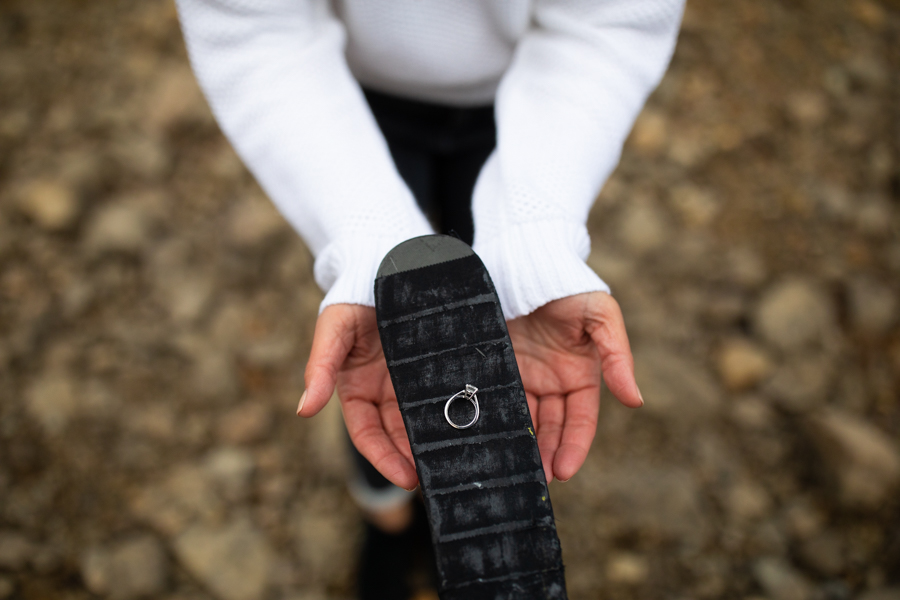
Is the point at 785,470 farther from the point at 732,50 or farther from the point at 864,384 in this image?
the point at 732,50

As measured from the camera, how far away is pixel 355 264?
1.17 metres

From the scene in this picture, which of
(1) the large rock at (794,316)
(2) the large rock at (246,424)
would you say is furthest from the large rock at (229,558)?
(1) the large rock at (794,316)

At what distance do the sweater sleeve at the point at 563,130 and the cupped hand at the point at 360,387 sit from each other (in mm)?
312

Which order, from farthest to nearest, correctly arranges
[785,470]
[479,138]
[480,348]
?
[785,470] < [479,138] < [480,348]

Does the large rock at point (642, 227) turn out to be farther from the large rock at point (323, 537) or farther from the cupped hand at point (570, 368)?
the large rock at point (323, 537)

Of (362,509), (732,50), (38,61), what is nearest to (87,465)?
(362,509)

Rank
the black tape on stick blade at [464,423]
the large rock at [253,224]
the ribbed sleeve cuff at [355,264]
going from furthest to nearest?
the large rock at [253,224] < the ribbed sleeve cuff at [355,264] < the black tape on stick blade at [464,423]

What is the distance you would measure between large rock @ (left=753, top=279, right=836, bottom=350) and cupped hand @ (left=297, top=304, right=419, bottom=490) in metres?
1.78

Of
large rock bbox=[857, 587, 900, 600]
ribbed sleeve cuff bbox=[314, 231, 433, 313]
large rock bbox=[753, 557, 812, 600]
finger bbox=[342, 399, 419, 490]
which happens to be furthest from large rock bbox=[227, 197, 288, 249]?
large rock bbox=[857, 587, 900, 600]

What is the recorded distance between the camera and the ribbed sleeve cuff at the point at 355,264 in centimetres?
116

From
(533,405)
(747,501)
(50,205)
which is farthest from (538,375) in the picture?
(50,205)

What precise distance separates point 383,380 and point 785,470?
169 cm

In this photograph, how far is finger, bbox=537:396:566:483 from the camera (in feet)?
3.86

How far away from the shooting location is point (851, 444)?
2.06m
